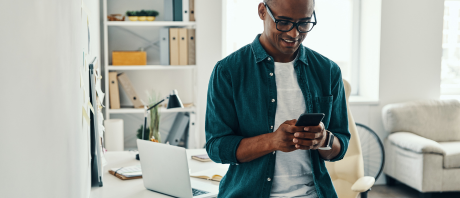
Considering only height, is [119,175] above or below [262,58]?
below

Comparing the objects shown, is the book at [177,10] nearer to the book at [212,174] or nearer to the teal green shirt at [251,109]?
the book at [212,174]

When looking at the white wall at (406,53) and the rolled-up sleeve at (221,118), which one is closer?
the rolled-up sleeve at (221,118)

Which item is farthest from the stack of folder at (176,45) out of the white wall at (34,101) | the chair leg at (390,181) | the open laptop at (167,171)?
the white wall at (34,101)

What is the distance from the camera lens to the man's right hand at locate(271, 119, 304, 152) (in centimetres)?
104

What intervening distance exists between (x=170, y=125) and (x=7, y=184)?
139 inches

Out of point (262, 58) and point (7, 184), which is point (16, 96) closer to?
point (7, 184)

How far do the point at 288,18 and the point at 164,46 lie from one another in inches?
97.0

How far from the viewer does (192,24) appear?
3.50 m


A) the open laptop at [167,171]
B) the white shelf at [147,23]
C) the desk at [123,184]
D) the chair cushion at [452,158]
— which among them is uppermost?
the white shelf at [147,23]

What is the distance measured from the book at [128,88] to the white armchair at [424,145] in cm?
233

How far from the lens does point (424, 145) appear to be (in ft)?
11.0

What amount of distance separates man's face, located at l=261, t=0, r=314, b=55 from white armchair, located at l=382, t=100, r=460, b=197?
8.68 ft

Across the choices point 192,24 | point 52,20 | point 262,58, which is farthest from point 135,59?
point 52,20

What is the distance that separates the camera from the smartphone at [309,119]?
1018mm
